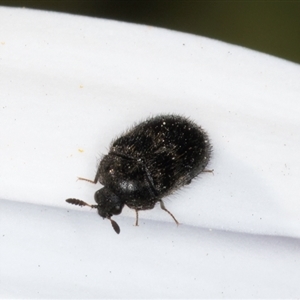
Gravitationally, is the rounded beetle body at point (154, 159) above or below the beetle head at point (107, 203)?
above

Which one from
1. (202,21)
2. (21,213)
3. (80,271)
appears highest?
(202,21)

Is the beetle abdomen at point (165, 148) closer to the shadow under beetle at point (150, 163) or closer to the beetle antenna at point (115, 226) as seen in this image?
the shadow under beetle at point (150, 163)

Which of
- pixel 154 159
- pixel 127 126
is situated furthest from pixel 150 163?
pixel 127 126

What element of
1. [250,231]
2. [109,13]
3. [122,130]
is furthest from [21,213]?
[109,13]

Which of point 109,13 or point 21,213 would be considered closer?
point 21,213

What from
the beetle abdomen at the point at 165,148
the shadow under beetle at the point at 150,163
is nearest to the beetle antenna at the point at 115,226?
the shadow under beetle at the point at 150,163

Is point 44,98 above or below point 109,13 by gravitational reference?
below

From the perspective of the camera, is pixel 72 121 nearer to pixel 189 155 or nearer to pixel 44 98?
pixel 44 98
